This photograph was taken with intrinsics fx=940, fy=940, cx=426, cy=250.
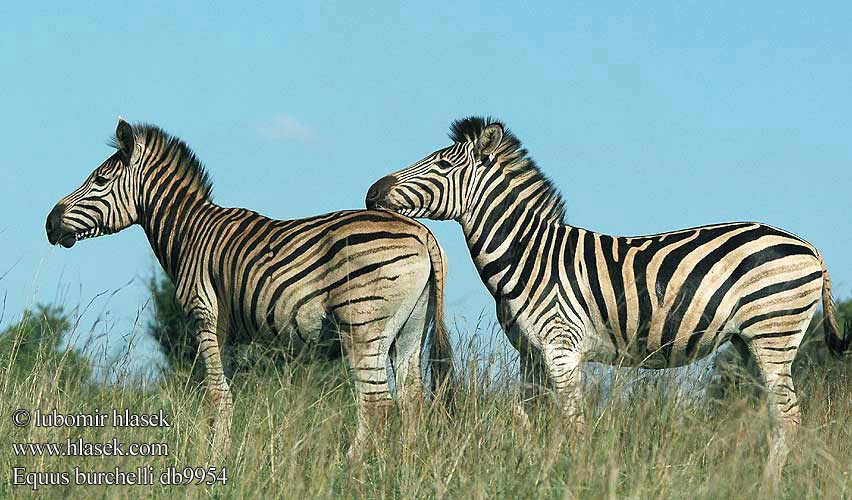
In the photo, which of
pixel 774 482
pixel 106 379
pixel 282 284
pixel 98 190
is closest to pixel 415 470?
pixel 774 482

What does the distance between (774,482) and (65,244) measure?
775 centimetres

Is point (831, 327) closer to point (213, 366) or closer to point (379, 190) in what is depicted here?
point (379, 190)

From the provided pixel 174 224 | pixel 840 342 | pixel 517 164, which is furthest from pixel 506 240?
pixel 174 224

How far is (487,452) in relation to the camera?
20.8 feet

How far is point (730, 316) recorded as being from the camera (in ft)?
28.1

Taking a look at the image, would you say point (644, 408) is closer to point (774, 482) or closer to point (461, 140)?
point (774, 482)

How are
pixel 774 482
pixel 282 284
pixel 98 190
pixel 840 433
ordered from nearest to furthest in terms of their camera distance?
pixel 774 482 → pixel 840 433 → pixel 282 284 → pixel 98 190

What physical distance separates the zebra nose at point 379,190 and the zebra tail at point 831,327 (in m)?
4.12

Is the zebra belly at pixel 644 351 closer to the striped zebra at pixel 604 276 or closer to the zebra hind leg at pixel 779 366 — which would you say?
the striped zebra at pixel 604 276

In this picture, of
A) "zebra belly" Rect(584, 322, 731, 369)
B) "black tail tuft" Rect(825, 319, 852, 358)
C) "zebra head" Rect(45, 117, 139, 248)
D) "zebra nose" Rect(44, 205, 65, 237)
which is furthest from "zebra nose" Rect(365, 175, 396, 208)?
"black tail tuft" Rect(825, 319, 852, 358)

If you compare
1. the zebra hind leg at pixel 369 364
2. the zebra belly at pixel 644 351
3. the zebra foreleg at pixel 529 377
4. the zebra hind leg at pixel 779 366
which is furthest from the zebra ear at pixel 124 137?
the zebra hind leg at pixel 779 366

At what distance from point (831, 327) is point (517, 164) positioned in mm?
3393

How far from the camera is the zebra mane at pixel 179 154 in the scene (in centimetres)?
1001

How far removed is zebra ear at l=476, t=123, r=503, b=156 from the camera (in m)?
8.89
